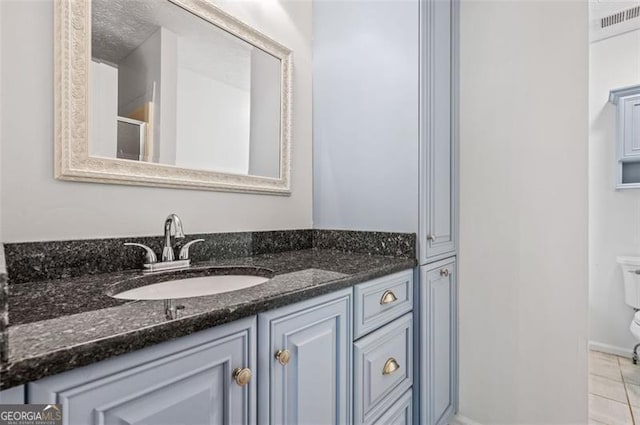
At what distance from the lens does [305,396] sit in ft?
2.64

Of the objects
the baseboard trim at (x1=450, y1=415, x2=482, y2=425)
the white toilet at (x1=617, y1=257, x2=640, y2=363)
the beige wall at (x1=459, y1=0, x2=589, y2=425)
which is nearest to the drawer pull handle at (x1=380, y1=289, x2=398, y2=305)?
the beige wall at (x1=459, y1=0, x2=589, y2=425)

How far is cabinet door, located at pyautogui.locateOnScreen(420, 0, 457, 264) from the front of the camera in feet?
4.36

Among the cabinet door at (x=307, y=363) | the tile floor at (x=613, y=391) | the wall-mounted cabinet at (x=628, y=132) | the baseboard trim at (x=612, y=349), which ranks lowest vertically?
the tile floor at (x=613, y=391)

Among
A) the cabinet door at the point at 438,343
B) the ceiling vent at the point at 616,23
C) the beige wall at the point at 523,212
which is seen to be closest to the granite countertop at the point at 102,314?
the cabinet door at the point at 438,343

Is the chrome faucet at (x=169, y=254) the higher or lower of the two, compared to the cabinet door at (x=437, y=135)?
lower

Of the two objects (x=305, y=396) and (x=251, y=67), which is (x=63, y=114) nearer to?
(x=251, y=67)

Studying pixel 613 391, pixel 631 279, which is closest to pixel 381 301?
pixel 613 391

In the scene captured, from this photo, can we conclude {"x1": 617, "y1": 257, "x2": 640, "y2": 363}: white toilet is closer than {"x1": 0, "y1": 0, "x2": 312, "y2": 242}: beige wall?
No

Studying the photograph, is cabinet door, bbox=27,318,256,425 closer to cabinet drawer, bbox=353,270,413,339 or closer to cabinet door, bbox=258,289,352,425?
cabinet door, bbox=258,289,352,425

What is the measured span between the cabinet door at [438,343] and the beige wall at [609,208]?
185cm

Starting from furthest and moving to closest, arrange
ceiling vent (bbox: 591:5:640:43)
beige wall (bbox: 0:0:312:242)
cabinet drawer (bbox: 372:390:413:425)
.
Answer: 1. ceiling vent (bbox: 591:5:640:43)
2. cabinet drawer (bbox: 372:390:413:425)
3. beige wall (bbox: 0:0:312:242)

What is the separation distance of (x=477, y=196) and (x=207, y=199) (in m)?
1.25

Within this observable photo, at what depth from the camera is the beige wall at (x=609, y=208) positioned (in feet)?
8.05

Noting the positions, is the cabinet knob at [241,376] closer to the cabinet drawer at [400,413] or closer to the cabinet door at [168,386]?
the cabinet door at [168,386]
